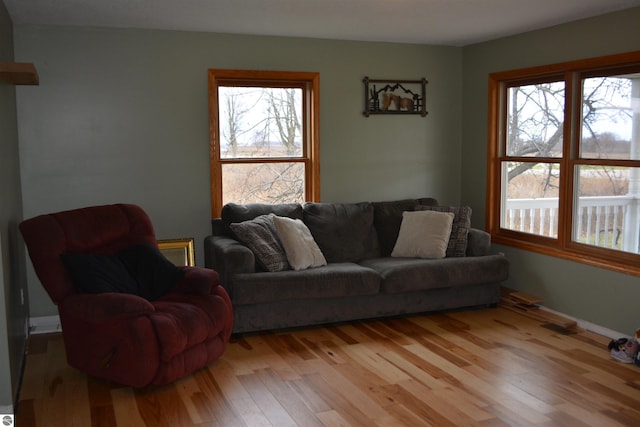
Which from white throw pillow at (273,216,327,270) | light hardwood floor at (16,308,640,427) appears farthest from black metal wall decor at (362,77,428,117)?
light hardwood floor at (16,308,640,427)

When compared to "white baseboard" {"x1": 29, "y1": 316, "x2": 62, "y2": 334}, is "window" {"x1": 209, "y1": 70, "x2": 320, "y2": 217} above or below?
above

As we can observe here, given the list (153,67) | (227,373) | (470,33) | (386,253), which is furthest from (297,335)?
(470,33)

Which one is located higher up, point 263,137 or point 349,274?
point 263,137

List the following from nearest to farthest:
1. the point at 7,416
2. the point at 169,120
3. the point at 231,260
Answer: the point at 7,416, the point at 231,260, the point at 169,120

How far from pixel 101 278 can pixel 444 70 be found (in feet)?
12.6

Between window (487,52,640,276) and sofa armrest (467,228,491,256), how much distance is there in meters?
0.36

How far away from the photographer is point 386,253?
18.3ft

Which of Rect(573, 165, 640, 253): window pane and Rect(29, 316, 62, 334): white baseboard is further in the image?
Rect(29, 316, 62, 334): white baseboard

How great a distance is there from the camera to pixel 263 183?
566 centimetres

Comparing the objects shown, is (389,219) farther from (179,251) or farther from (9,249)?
(9,249)

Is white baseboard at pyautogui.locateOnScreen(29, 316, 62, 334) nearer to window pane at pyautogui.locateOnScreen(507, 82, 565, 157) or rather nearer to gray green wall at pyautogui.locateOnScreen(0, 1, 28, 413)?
gray green wall at pyautogui.locateOnScreen(0, 1, 28, 413)

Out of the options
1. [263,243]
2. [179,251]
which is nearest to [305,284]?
[263,243]

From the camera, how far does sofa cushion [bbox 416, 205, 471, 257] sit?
536 cm

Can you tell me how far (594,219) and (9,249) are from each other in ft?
13.6
